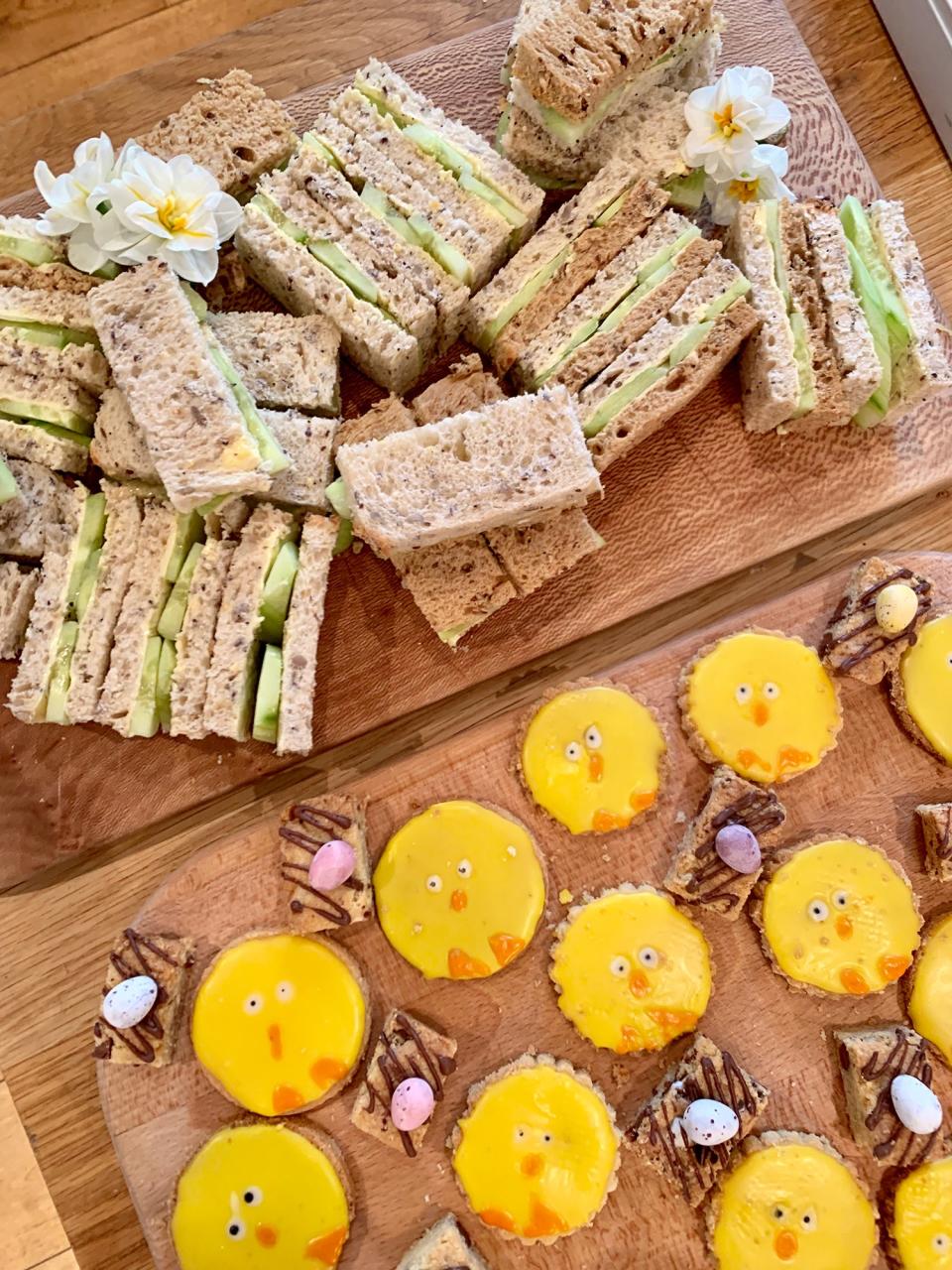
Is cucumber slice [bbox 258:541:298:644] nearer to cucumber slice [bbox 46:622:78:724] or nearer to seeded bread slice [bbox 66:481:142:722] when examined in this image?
seeded bread slice [bbox 66:481:142:722]

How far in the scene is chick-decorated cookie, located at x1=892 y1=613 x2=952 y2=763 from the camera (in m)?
3.20

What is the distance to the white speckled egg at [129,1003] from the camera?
285 cm

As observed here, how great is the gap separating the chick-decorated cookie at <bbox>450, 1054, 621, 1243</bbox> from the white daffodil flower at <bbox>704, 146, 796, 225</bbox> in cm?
310

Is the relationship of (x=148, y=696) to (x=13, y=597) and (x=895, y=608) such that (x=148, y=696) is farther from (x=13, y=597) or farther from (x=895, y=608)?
(x=895, y=608)

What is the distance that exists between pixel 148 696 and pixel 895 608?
101 inches

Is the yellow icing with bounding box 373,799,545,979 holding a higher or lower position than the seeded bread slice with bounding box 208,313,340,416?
lower

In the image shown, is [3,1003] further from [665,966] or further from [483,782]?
[665,966]

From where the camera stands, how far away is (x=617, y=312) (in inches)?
133

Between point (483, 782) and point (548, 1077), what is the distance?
3.11ft

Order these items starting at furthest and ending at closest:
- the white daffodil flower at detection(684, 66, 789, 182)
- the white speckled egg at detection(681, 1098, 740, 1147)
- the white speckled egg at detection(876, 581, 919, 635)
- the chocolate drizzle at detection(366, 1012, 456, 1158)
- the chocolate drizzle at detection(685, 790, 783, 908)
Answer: the white daffodil flower at detection(684, 66, 789, 182) → the white speckled egg at detection(876, 581, 919, 635) → the chocolate drizzle at detection(685, 790, 783, 908) → the chocolate drizzle at detection(366, 1012, 456, 1158) → the white speckled egg at detection(681, 1098, 740, 1147)

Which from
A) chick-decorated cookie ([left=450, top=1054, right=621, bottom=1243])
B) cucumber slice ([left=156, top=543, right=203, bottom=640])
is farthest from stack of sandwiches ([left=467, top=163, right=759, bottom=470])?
chick-decorated cookie ([left=450, top=1054, right=621, bottom=1243])

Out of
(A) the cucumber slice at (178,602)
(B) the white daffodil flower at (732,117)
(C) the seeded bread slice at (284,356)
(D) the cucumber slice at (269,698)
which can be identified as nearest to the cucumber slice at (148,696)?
(A) the cucumber slice at (178,602)

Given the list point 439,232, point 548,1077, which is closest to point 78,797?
point 548,1077

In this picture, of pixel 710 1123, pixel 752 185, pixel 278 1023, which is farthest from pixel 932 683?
pixel 278 1023
